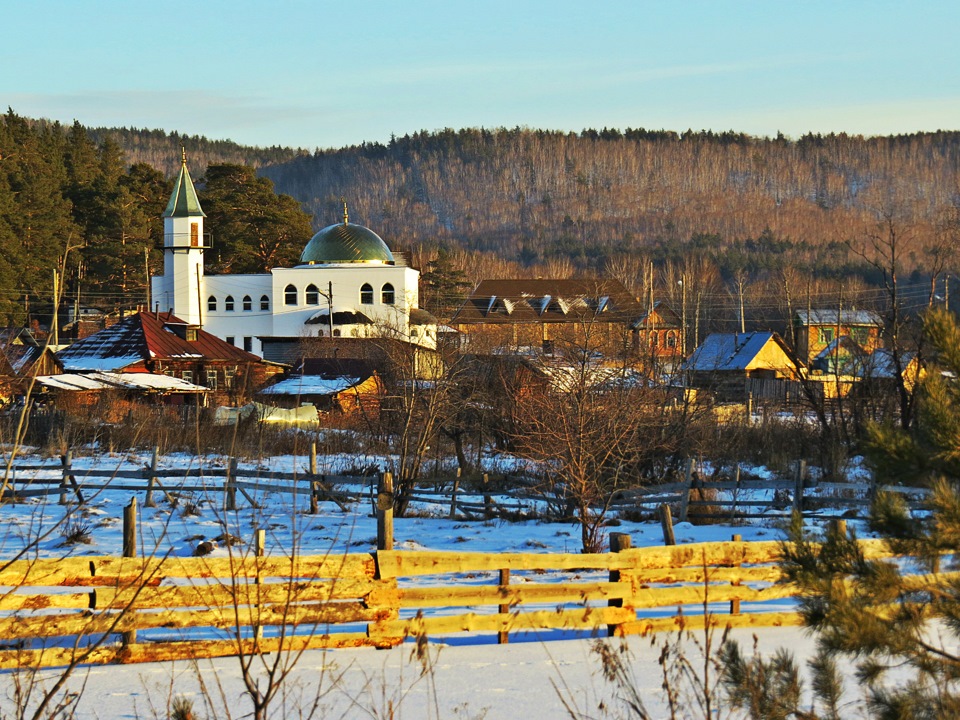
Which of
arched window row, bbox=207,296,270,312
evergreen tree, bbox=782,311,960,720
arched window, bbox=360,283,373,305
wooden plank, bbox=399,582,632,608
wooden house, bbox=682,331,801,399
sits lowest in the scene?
wooden house, bbox=682,331,801,399

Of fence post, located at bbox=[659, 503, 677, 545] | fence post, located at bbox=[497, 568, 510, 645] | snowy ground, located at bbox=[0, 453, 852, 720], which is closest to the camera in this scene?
snowy ground, located at bbox=[0, 453, 852, 720]

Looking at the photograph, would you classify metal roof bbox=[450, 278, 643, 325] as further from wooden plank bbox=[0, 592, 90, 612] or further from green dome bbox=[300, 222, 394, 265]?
wooden plank bbox=[0, 592, 90, 612]

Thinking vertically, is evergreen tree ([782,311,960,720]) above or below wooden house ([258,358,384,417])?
above

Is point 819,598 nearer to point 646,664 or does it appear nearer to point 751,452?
point 646,664

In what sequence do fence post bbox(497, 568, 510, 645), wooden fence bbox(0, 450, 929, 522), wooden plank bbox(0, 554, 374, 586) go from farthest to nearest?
wooden fence bbox(0, 450, 929, 522) < fence post bbox(497, 568, 510, 645) < wooden plank bbox(0, 554, 374, 586)

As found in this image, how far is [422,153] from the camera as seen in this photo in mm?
181875

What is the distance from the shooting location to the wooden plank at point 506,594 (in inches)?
408

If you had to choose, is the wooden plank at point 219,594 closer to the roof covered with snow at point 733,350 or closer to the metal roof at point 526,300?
the roof covered with snow at point 733,350

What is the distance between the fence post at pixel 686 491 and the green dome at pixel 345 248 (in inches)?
2108

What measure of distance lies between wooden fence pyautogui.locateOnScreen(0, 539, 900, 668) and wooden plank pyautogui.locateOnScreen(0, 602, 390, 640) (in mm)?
10

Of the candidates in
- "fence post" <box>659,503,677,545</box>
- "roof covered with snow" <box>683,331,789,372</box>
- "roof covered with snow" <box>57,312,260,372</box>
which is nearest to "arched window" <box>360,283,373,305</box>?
"roof covered with snow" <box>683,331,789,372</box>

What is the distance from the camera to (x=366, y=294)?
231 ft

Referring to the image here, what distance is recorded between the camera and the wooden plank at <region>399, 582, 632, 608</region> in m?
10.4

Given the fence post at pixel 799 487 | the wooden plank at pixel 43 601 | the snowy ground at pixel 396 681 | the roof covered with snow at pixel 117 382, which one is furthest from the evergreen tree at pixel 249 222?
the wooden plank at pixel 43 601
